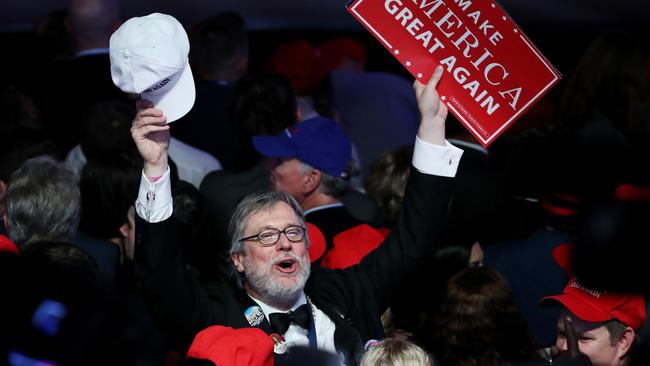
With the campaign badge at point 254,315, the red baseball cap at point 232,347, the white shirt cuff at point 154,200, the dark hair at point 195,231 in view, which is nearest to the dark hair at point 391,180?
the dark hair at point 195,231

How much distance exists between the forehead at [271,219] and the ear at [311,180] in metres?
0.88

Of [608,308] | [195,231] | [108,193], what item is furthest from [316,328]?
[108,193]

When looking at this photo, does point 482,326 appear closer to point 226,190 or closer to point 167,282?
point 167,282

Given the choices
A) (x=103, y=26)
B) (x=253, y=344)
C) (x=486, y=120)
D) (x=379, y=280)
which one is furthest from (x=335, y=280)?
(x=103, y=26)

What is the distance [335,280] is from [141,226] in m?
0.78

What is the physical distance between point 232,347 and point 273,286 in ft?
2.56

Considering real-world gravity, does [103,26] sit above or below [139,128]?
below

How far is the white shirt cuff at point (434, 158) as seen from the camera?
13.1 feet

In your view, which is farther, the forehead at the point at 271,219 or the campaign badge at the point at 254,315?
the forehead at the point at 271,219

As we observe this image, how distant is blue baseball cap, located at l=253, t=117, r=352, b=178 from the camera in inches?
191

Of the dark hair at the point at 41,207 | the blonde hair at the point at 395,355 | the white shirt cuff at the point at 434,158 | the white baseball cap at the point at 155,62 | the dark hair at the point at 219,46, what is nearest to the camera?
the blonde hair at the point at 395,355

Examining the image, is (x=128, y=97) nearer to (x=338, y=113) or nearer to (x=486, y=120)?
(x=338, y=113)

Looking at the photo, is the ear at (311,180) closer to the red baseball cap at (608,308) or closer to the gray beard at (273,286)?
the gray beard at (273,286)

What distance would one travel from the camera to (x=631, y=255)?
203cm
